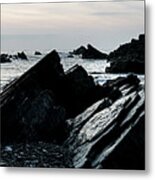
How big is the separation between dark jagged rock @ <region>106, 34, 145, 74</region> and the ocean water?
0.03 m

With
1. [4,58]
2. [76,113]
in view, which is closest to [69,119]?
[76,113]

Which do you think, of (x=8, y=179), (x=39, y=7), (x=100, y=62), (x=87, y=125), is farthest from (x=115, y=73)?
(x=8, y=179)

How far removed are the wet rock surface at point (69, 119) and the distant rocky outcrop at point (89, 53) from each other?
65 millimetres

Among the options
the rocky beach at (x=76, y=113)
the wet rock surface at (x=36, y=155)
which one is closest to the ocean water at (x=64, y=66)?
the rocky beach at (x=76, y=113)

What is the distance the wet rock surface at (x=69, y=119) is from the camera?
279 centimetres

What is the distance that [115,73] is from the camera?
9.27 feet

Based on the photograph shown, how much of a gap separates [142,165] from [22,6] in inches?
35.2

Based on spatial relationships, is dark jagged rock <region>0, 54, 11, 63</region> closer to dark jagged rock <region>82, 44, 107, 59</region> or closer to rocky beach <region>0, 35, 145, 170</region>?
rocky beach <region>0, 35, 145, 170</region>

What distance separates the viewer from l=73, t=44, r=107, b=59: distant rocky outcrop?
2.82m

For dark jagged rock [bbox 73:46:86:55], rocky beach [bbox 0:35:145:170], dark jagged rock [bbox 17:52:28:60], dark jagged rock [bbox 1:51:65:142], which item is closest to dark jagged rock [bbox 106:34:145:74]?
rocky beach [bbox 0:35:145:170]

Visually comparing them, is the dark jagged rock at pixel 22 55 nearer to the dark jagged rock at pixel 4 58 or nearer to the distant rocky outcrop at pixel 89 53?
the dark jagged rock at pixel 4 58

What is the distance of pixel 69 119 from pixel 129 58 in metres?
0.38

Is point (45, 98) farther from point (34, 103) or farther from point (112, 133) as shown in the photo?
point (112, 133)

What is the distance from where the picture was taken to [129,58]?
2.80m
